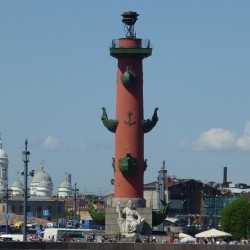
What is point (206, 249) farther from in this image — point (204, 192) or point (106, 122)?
point (204, 192)

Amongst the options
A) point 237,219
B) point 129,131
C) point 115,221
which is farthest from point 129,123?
point 237,219

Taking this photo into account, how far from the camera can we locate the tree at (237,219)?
291 feet

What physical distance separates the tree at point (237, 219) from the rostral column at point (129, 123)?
1051 inches

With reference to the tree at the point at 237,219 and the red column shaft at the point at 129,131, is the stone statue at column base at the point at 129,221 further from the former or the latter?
the tree at the point at 237,219

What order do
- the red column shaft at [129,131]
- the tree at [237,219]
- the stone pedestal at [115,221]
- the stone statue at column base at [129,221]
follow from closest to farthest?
the stone statue at column base at [129,221] < the stone pedestal at [115,221] < the red column shaft at [129,131] < the tree at [237,219]

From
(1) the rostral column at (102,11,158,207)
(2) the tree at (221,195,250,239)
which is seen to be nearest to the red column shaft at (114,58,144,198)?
(1) the rostral column at (102,11,158,207)

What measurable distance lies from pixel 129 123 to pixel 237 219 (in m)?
31.6

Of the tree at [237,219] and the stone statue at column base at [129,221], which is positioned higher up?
the tree at [237,219]

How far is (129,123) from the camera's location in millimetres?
60469

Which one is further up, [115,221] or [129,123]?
[129,123]

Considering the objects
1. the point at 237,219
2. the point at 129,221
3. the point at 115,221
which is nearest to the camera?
the point at 129,221

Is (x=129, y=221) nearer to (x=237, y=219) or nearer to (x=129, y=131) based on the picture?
(x=129, y=131)

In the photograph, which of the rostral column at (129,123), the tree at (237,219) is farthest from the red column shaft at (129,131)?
the tree at (237,219)

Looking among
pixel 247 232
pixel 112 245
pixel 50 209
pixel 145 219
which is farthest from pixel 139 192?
pixel 50 209
